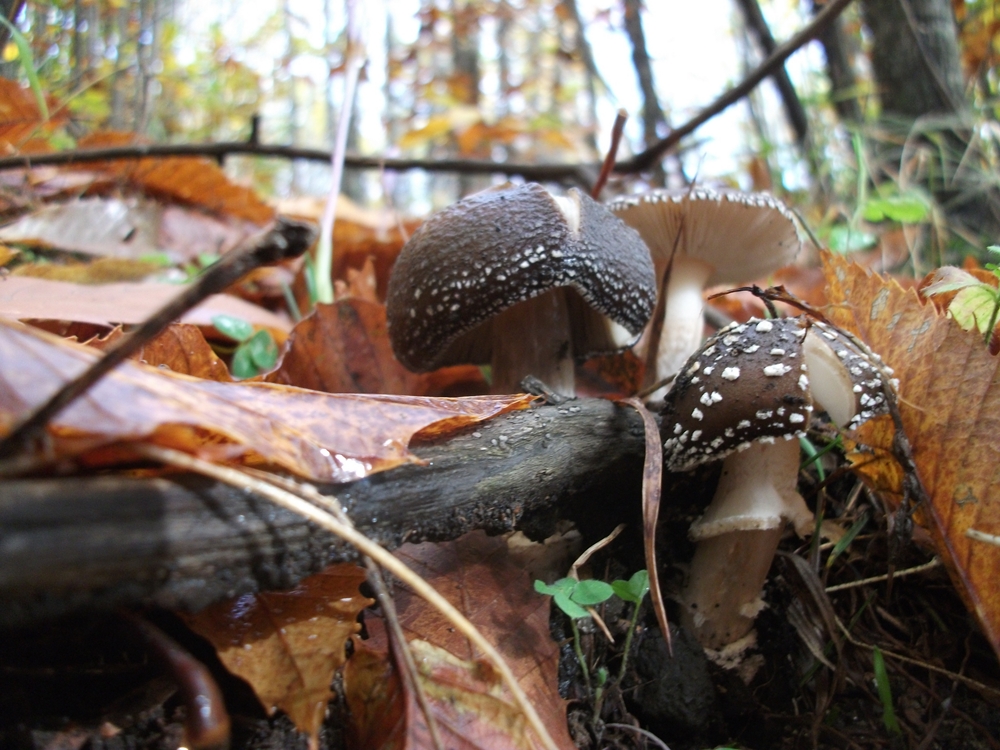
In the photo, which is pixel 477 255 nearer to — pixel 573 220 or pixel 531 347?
pixel 573 220

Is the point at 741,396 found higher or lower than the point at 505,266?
lower

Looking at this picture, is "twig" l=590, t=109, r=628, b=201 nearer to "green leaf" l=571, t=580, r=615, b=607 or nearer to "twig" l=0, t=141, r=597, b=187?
"twig" l=0, t=141, r=597, b=187

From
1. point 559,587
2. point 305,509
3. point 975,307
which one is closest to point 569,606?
point 559,587

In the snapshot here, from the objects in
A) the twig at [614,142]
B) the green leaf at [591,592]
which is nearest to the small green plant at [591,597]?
the green leaf at [591,592]

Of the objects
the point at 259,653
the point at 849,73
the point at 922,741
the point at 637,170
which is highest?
the point at 849,73

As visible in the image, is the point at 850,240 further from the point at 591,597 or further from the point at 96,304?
the point at 96,304

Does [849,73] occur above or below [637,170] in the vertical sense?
above

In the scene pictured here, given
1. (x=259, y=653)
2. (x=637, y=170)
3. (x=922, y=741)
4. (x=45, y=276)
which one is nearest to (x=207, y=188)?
(x=45, y=276)
